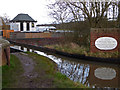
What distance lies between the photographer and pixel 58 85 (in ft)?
17.8

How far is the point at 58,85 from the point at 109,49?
8.10 metres

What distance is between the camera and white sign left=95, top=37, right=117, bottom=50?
12427mm

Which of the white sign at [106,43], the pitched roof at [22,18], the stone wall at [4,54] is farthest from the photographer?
the pitched roof at [22,18]

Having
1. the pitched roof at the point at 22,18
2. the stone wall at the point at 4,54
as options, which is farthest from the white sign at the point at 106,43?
the pitched roof at the point at 22,18

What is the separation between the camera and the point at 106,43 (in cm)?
1255

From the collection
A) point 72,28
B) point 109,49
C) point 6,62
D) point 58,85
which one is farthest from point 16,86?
point 72,28

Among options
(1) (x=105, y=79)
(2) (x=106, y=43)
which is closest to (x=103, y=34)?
(2) (x=106, y=43)

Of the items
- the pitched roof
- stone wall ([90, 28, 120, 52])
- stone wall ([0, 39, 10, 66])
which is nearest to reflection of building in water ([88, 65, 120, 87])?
stone wall ([0, 39, 10, 66])

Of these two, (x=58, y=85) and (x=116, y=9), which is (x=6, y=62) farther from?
(x=116, y=9)

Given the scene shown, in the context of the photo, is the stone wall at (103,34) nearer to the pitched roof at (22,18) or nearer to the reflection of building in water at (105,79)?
the reflection of building in water at (105,79)

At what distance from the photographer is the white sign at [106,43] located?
12427mm

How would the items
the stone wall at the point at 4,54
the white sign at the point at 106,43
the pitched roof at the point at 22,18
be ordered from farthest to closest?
the pitched roof at the point at 22,18, the white sign at the point at 106,43, the stone wall at the point at 4,54

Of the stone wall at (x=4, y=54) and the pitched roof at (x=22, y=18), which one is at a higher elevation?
the pitched roof at (x=22, y=18)

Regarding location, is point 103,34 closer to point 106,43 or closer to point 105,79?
point 106,43
